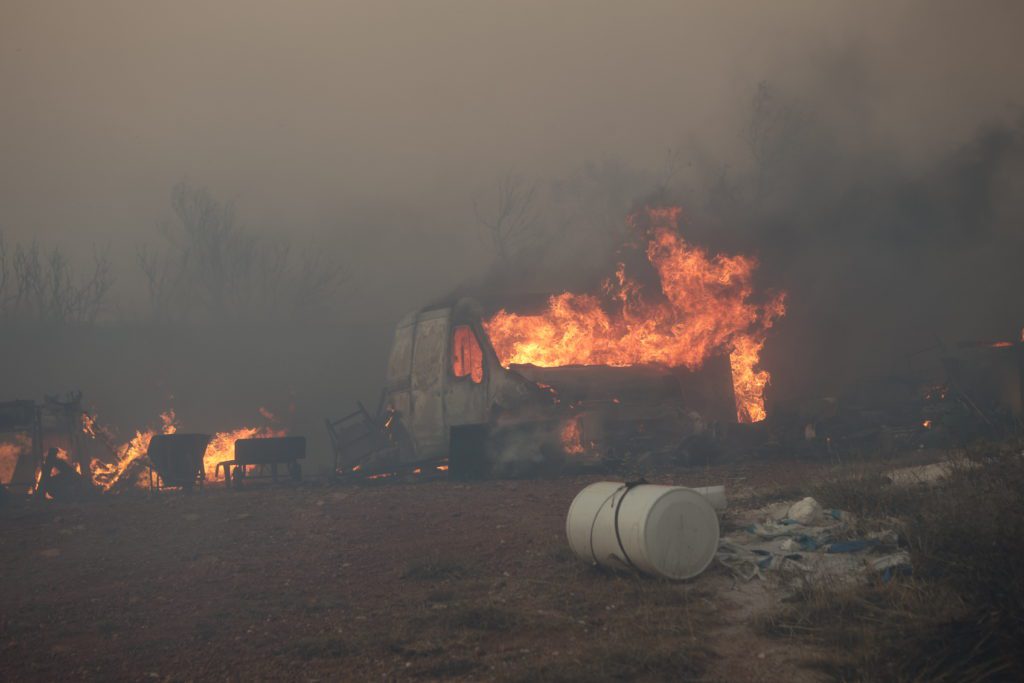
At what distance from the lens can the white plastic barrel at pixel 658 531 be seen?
6.40m

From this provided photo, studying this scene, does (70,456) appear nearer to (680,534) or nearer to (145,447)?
(145,447)

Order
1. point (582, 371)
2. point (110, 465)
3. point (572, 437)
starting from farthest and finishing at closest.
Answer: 1. point (110, 465)
2. point (582, 371)
3. point (572, 437)

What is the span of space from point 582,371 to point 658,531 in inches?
337

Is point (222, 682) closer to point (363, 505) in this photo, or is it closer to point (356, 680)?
point (356, 680)

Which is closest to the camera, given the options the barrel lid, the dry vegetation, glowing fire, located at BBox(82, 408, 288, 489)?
the dry vegetation

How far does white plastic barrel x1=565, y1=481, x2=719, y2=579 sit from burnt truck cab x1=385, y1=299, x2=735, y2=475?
6974mm

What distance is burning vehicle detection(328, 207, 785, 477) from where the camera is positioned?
14180 mm

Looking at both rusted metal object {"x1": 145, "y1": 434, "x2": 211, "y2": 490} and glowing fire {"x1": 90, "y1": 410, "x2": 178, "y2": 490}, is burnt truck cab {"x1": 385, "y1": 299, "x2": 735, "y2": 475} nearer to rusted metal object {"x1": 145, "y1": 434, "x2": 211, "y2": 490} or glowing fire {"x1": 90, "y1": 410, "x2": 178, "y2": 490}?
rusted metal object {"x1": 145, "y1": 434, "x2": 211, "y2": 490}

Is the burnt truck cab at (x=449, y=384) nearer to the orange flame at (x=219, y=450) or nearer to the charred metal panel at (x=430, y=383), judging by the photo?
the charred metal panel at (x=430, y=383)

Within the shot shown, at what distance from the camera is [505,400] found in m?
14.6

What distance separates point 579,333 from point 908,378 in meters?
8.43

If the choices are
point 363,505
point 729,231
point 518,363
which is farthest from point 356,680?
point 729,231

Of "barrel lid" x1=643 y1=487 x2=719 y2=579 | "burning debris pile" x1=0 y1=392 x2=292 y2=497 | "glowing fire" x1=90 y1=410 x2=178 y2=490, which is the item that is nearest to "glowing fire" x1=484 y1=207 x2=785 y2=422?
"burning debris pile" x1=0 y1=392 x2=292 y2=497

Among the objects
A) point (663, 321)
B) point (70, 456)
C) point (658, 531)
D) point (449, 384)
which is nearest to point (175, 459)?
point (70, 456)
